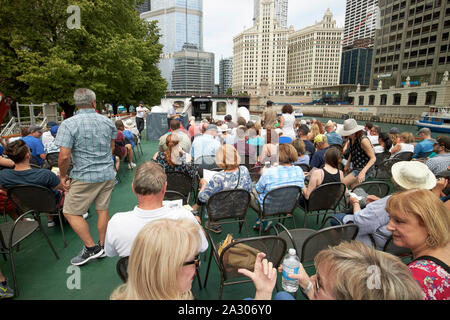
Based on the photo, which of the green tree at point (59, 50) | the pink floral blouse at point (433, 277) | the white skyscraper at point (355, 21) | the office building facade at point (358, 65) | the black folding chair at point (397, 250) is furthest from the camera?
the white skyscraper at point (355, 21)

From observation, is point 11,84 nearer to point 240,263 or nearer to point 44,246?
point 44,246

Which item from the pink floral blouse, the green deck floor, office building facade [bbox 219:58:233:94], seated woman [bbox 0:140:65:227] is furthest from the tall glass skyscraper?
the pink floral blouse

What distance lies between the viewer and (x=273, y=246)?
71.8 inches

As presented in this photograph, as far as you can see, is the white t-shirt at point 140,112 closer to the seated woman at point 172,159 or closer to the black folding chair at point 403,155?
the seated woman at point 172,159

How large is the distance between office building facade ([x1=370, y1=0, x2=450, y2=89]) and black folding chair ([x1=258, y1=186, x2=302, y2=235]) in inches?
2348

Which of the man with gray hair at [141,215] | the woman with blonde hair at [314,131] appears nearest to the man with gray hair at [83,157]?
the man with gray hair at [141,215]

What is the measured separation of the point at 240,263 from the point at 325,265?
3.14ft

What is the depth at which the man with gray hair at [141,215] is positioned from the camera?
1.68m

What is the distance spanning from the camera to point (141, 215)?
5.51 ft

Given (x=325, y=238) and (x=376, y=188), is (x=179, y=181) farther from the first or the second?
(x=376, y=188)

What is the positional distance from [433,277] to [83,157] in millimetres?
3187

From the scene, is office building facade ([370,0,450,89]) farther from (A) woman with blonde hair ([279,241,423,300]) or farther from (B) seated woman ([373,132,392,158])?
(A) woman with blonde hair ([279,241,423,300])

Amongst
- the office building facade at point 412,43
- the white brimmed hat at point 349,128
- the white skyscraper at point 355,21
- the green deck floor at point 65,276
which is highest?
the white skyscraper at point 355,21

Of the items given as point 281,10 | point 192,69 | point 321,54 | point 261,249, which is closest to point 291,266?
point 261,249
